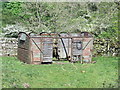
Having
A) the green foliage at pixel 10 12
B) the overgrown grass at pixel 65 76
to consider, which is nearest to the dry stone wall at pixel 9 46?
the overgrown grass at pixel 65 76

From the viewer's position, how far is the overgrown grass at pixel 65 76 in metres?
10.1

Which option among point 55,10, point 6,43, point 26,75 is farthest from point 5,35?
point 26,75

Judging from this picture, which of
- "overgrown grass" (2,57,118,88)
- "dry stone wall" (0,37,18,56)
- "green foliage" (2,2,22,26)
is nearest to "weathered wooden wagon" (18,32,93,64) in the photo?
"overgrown grass" (2,57,118,88)

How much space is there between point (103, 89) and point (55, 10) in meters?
15.1

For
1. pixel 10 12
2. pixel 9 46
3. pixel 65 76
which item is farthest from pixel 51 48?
pixel 10 12

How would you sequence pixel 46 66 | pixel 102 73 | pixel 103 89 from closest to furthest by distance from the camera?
pixel 103 89 → pixel 102 73 → pixel 46 66

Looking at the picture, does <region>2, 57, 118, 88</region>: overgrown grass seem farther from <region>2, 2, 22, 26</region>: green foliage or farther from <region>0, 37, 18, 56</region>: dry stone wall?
<region>2, 2, 22, 26</region>: green foliage

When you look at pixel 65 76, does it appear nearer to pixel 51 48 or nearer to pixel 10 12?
pixel 51 48

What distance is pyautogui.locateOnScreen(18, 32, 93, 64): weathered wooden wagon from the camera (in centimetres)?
1510

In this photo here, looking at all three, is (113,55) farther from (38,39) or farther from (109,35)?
(38,39)

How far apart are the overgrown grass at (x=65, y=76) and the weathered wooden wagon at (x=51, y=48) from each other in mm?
624

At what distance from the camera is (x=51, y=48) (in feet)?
50.3

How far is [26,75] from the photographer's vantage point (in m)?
11.7

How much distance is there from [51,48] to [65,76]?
143 inches
